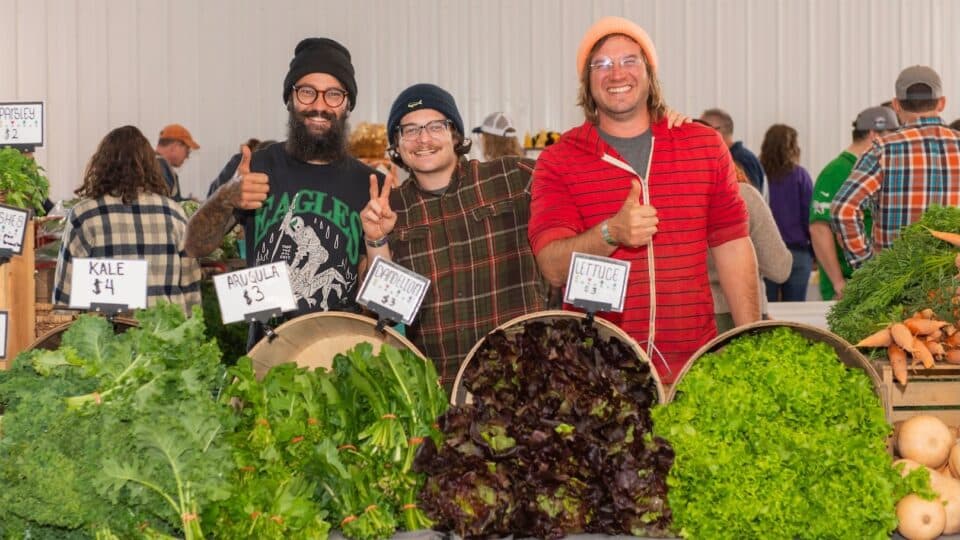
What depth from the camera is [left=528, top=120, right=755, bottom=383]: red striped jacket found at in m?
2.50

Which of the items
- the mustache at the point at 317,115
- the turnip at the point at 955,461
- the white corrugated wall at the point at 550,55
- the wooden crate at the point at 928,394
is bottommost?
the turnip at the point at 955,461

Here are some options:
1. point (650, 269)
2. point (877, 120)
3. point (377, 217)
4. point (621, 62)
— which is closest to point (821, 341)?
point (650, 269)

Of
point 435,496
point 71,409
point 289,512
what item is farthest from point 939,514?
point 71,409

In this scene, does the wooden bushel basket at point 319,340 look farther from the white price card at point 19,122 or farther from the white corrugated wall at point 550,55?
the white corrugated wall at point 550,55

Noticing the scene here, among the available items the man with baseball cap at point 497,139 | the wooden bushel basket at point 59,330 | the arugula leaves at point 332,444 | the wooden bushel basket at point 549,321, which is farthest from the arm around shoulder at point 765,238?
the man with baseball cap at point 497,139

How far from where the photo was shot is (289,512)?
190 cm

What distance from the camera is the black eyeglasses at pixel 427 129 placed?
2.66 m

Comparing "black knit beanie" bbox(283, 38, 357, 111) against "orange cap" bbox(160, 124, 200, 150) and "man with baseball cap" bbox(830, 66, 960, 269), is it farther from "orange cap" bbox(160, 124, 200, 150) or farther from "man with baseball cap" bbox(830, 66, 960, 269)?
A: "orange cap" bbox(160, 124, 200, 150)

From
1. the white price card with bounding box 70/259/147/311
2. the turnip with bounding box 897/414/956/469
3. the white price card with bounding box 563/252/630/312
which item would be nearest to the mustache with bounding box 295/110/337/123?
the white price card with bounding box 70/259/147/311

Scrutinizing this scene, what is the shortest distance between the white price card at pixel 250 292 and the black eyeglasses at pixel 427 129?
1.99ft

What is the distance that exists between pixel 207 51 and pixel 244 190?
7.30 meters

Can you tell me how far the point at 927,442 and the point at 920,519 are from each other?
0.74ft

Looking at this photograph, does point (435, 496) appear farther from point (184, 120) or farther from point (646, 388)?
point (184, 120)

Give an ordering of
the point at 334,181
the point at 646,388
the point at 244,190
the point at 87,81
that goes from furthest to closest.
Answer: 1. the point at 87,81
2. the point at 334,181
3. the point at 244,190
4. the point at 646,388
